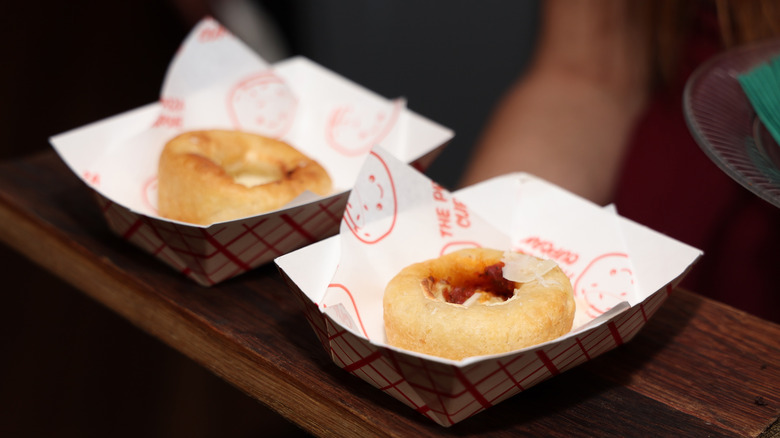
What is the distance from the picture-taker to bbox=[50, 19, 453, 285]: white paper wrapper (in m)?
0.77

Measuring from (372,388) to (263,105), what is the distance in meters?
0.53

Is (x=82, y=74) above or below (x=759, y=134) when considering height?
below

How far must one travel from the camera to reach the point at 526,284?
2.23ft

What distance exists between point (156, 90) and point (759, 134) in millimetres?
2013

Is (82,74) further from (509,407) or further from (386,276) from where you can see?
(509,407)

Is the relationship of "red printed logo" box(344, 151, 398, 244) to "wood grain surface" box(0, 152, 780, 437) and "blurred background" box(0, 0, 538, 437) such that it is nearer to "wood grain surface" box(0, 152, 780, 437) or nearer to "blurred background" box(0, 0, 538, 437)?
"wood grain surface" box(0, 152, 780, 437)

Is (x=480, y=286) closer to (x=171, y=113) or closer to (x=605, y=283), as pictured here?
(x=605, y=283)

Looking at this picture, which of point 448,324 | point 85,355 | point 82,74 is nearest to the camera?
point 448,324

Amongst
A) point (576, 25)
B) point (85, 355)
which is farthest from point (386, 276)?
point (576, 25)

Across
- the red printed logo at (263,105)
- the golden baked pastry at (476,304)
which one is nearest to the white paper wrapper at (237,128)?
the red printed logo at (263,105)

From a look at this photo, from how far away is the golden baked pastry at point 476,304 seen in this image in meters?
0.62

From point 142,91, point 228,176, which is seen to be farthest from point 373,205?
point 142,91

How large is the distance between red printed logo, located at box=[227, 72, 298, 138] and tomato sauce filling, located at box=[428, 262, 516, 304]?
43cm

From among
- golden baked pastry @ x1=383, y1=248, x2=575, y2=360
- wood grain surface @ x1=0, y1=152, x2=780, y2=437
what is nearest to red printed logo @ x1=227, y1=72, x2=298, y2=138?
wood grain surface @ x1=0, y1=152, x2=780, y2=437
